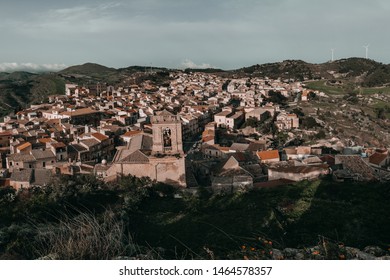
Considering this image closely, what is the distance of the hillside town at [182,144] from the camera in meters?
10.9

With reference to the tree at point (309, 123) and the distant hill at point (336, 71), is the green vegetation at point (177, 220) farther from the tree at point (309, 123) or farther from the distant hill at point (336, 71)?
the distant hill at point (336, 71)

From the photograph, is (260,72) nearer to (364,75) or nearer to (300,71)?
(300,71)

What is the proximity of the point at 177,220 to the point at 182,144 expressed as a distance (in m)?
4.69

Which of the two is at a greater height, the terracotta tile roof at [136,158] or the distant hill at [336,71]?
the distant hill at [336,71]

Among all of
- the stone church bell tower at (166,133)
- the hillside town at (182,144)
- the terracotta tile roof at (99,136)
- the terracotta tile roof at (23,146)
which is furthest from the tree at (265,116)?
the stone church bell tower at (166,133)

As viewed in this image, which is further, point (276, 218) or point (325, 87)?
point (325, 87)

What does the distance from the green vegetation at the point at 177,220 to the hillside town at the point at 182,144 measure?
108 cm

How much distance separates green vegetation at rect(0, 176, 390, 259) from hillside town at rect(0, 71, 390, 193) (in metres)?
1.08

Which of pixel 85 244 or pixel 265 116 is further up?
pixel 85 244

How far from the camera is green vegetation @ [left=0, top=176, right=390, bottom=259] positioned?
3.21 metres

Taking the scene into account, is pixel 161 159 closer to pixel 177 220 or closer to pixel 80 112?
pixel 177 220

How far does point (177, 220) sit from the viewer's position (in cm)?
735

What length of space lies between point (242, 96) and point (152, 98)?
9.60 meters

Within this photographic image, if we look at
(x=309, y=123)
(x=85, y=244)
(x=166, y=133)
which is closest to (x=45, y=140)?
(x=166, y=133)
